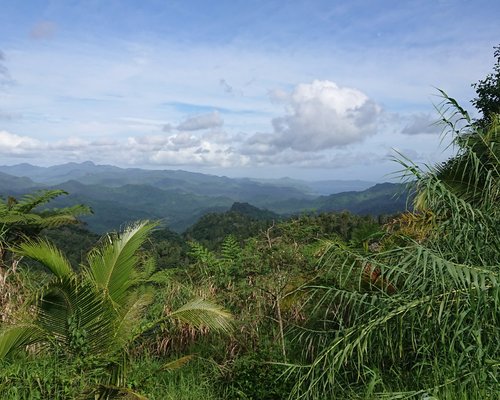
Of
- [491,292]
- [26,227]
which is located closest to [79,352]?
[491,292]

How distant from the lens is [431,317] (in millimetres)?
5035

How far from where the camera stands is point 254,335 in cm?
727

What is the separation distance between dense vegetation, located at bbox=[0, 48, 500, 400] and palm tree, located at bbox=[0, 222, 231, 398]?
0.01 metres

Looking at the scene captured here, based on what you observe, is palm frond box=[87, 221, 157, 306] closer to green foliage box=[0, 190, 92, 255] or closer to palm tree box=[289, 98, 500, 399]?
palm tree box=[289, 98, 500, 399]

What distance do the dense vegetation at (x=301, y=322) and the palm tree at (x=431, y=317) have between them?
2cm

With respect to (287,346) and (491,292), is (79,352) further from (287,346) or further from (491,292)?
(491,292)

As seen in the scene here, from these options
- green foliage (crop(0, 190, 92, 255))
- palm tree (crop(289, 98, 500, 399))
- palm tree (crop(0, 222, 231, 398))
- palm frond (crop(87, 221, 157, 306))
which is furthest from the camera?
green foliage (crop(0, 190, 92, 255))

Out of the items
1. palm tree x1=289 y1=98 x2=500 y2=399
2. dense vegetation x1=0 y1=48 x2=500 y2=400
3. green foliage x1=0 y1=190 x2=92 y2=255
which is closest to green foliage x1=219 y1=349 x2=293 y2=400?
dense vegetation x1=0 y1=48 x2=500 y2=400

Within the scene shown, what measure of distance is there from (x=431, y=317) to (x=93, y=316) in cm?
355

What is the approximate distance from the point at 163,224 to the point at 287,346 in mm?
2431

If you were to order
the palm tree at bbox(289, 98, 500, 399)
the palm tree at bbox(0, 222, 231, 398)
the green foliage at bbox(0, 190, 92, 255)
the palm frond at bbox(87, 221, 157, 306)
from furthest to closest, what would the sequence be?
1. the green foliage at bbox(0, 190, 92, 255)
2. the palm frond at bbox(87, 221, 157, 306)
3. the palm tree at bbox(0, 222, 231, 398)
4. the palm tree at bbox(289, 98, 500, 399)

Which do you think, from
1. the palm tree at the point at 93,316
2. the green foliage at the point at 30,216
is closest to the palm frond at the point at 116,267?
the palm tree at the point at 93,316

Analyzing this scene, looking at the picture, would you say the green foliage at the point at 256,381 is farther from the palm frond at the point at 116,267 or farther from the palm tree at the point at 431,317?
the palm frond at the point at 116,267

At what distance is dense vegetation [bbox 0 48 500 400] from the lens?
4.66 meters
